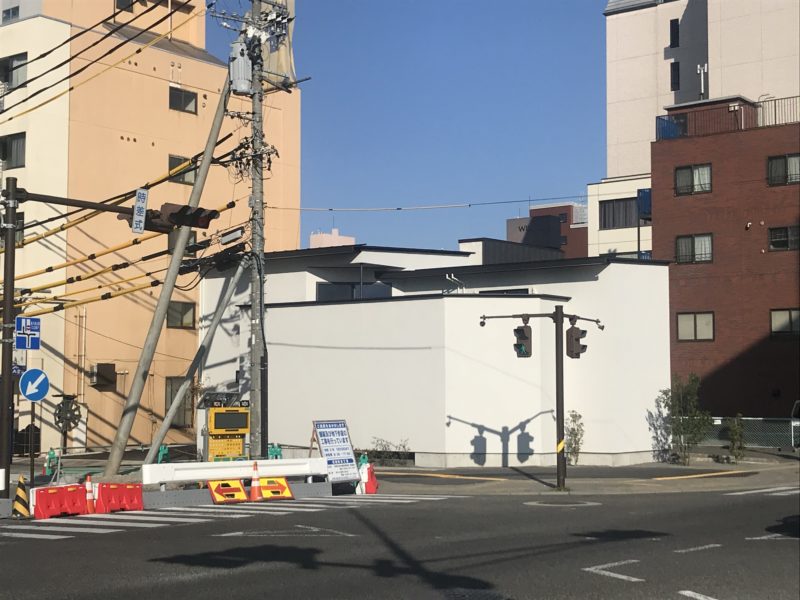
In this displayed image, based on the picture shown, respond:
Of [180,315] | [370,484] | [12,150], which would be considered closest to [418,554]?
[370,484]

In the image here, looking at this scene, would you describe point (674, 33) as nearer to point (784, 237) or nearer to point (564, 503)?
point (784, 237)

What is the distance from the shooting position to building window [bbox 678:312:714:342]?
4828cm

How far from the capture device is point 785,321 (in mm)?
46625

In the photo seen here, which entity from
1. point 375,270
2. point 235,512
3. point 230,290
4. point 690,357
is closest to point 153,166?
point 375,270

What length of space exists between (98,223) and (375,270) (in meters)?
13.8

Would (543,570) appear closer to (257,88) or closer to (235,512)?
(235,512)

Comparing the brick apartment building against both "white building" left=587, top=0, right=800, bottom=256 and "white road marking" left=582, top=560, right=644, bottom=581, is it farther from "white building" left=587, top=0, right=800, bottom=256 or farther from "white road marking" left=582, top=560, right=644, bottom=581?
"white road marking" left=582, top=560, right=644, bottom=581

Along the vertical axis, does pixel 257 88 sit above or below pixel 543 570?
above

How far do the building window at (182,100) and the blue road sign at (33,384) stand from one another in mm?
29021

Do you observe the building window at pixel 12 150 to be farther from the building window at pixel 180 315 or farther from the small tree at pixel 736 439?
the small tree at pixel 736 439

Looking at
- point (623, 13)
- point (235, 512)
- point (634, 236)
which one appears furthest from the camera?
point (623, 13)

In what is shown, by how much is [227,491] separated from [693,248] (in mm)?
29878

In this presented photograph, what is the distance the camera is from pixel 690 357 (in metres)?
48.8

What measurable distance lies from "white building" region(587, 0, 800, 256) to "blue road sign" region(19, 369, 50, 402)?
49.9 m
